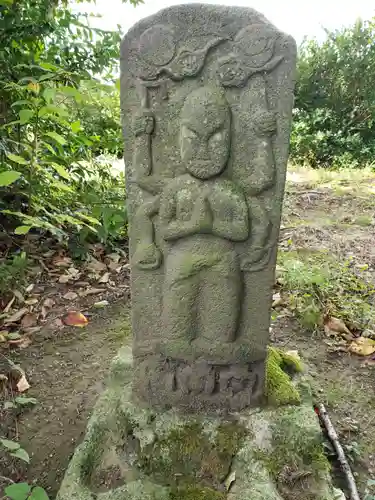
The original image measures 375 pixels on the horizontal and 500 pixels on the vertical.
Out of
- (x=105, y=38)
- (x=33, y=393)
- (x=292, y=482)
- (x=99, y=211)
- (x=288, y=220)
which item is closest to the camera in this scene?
(x=292, y=482)

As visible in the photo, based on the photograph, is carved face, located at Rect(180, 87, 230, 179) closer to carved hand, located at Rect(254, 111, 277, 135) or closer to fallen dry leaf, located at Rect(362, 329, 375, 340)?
carved hand, located at Rect(254, 111, 277, 135)

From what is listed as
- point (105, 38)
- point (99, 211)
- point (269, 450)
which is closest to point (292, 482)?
point (269, 450)

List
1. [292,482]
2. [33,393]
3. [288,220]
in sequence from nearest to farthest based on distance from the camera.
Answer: [292,482]
[33,393]
[288,220]

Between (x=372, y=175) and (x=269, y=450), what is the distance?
18.8ft

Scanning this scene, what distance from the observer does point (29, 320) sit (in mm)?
3350

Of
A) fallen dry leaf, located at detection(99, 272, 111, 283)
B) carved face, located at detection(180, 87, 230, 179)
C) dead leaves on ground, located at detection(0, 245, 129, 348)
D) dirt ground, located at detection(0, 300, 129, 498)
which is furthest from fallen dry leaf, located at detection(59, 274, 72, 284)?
carved face, located at detection(180, 87, 230, 179)

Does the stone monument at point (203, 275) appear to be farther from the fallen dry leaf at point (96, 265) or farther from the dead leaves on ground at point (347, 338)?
the fallen dry leaf at point (96, 265)

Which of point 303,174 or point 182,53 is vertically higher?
point 182,53

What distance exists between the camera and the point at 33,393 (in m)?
2.73

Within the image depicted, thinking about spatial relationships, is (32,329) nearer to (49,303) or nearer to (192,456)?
(49,303)

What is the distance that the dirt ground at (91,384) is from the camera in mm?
2326

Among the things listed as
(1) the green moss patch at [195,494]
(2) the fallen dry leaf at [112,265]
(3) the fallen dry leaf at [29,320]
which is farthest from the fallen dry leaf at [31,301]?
(1) the green moss patch at [195,494]

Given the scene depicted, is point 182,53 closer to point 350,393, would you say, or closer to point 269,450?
point 269,450

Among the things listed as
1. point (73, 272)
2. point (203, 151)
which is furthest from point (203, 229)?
point (73, 272)
